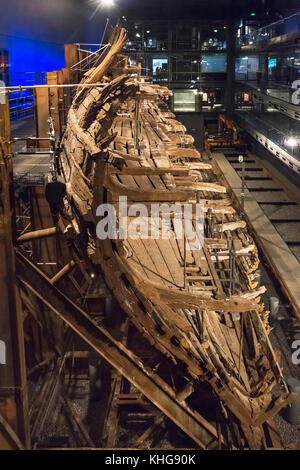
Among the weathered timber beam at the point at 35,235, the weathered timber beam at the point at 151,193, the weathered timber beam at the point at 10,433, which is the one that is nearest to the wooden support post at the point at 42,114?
the weathered timber beam at the point at 35,235

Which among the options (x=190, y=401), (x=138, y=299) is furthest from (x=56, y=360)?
(x=138, y=299)

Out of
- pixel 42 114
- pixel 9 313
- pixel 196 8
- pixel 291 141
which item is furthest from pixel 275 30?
pixel 9 313

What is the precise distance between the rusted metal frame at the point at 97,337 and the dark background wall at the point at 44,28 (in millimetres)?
14018

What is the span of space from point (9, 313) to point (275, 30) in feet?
77.5

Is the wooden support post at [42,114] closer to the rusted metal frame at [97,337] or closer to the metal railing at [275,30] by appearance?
the rusted metal frame at [97,337]

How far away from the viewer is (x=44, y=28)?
23328mm

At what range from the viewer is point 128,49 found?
35.5 meters

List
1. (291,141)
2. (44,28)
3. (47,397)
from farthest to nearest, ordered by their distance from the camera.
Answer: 1. (44,28)
2. (291,141)
3. (47,397)

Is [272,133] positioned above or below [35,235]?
above

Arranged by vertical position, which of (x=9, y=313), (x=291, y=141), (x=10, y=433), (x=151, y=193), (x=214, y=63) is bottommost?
(x=10, y=433)

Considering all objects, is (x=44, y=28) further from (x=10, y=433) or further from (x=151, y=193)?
(x=10, y=433)

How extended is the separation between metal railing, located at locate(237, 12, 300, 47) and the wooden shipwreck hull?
12.0 m

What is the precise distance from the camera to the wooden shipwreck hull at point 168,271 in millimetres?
4625
